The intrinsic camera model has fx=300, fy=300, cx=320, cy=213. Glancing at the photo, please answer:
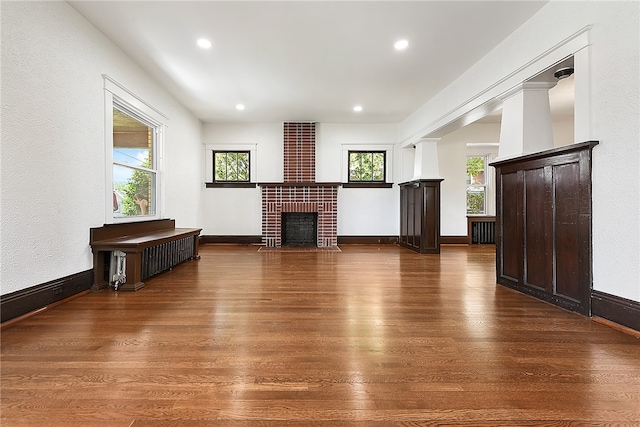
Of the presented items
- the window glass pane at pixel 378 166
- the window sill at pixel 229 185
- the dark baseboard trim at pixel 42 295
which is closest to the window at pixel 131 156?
the dark baseboard trim at pixel 42 295

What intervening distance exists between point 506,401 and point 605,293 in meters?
1.73

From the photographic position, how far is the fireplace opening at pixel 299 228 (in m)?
7.21

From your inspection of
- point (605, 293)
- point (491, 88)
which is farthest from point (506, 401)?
point (491, 88)

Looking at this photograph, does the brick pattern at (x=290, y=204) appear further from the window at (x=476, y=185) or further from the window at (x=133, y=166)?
the window at (x=476, y=185)

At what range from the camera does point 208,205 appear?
7223mm

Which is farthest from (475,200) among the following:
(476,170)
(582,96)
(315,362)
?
(315,362)

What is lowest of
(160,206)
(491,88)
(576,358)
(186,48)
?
(576,358)

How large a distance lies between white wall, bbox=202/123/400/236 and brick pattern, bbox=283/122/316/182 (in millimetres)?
197

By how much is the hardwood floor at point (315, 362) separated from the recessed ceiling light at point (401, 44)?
2.90 m

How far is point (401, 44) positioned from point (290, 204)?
414cm

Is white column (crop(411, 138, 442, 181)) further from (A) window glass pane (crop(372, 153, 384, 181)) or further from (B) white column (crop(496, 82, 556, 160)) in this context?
(B) white column (crop(496, 82, 556, 160))

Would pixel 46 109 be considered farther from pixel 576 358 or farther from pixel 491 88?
pixel 491 88

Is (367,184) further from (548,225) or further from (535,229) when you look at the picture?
(548,225)

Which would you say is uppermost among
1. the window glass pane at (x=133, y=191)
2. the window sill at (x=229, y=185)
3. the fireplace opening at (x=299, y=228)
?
the window sill at (x=229, y=185)
